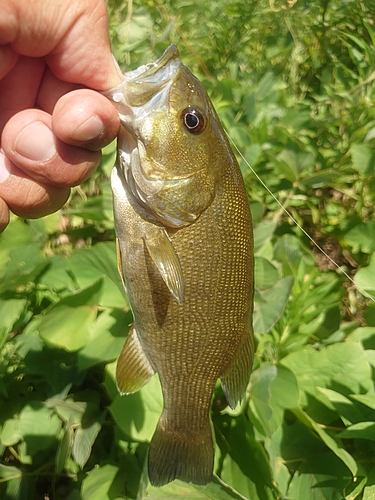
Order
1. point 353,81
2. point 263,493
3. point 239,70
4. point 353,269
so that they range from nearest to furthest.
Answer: point 263,493 → point 353,269 → point 353,81 → point 239,70

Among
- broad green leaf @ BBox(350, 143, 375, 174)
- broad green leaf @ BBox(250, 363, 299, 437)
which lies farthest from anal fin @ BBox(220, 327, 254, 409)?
broad green leaf @ BBox(350, 143, 375, 174)

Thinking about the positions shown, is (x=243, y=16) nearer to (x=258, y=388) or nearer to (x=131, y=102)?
(x=131, y=102)

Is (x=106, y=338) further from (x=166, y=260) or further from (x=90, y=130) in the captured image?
(x=90, y=130)

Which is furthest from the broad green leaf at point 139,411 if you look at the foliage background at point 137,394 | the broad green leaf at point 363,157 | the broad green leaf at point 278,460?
the broad green leaf at point 363,157

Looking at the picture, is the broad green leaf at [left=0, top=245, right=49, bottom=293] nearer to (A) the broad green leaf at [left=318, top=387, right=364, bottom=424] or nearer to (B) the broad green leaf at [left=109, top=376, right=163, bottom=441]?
(B) the broad green leaf at [left=109, top=376, right=163, bottom=441]

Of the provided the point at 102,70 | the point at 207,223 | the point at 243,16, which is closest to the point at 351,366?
the point at 207,223

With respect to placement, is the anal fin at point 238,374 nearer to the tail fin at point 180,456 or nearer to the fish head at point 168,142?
the tail fin at point 180,456
